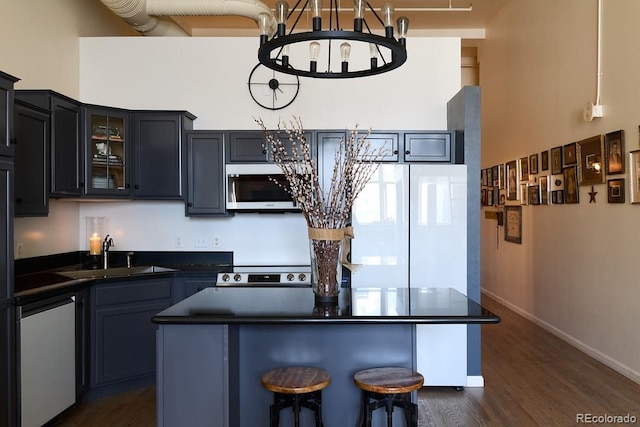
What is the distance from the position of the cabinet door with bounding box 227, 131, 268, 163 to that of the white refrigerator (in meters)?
1.07

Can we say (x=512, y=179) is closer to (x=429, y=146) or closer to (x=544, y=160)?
(x=544, y=160)

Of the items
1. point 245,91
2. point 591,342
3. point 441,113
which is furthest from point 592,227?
point 245,91

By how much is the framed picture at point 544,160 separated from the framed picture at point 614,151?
123cm

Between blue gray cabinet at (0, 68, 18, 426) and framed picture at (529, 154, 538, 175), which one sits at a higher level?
framed picture at (529, 154, 538, 175)

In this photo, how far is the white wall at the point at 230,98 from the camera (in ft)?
14.9

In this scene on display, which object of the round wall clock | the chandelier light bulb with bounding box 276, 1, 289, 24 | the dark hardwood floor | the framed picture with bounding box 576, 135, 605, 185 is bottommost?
the dark hardwood floor

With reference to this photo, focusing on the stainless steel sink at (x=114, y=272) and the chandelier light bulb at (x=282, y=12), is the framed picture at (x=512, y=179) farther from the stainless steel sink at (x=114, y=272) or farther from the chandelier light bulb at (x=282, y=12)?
the chandelier light bulb at (x=282, y=12)

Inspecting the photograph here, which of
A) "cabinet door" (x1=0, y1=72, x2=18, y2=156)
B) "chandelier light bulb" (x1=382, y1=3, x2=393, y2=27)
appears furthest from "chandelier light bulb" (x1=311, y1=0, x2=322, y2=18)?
"cabinet door" (x1=0, y1=72, x2=18, y2=156)

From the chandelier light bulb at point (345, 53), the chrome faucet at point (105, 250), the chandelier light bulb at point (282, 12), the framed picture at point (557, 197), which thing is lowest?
the chrome faucet at point (105, 250)

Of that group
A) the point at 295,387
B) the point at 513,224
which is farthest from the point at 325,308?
the point at 513,224

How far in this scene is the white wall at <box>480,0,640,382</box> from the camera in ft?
12.7

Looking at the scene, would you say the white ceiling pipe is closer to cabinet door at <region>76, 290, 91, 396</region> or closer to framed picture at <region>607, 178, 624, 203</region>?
cabinet door at <region>76, 290, 91, 396</region>

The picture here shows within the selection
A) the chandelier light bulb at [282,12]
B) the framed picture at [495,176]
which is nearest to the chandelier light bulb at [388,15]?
the chandelier light bulb at [282,12]

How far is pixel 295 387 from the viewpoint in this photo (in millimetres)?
2002
